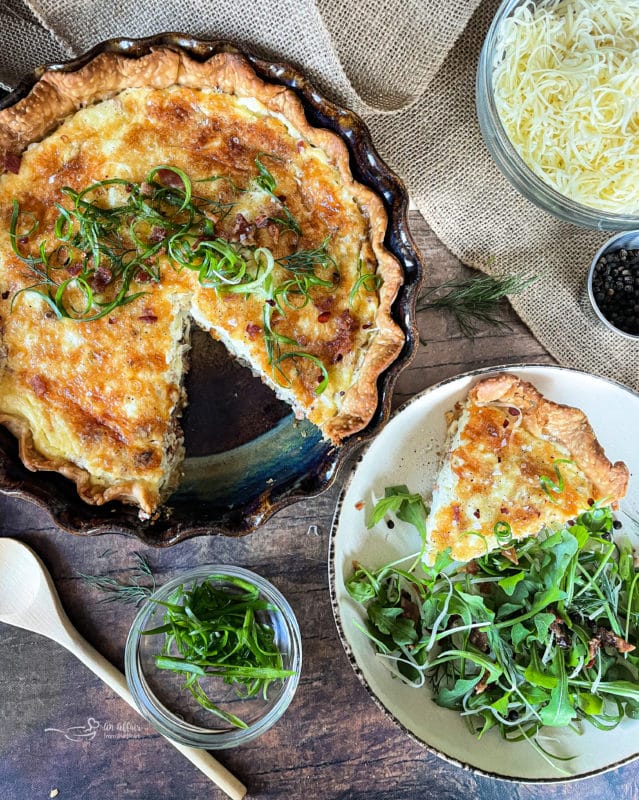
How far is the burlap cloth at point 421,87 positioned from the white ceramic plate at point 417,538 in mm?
228

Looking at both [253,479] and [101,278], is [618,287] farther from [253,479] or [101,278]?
[101,278]

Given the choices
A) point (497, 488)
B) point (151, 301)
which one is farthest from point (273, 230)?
point (497, 488)

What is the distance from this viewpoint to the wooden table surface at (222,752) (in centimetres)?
318

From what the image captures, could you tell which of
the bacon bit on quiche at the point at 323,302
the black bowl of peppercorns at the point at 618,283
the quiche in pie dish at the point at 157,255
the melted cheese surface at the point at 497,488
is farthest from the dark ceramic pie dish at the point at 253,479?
the black bowl of peppercorns at the point at 618,283

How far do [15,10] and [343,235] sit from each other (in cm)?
173

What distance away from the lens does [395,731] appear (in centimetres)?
323

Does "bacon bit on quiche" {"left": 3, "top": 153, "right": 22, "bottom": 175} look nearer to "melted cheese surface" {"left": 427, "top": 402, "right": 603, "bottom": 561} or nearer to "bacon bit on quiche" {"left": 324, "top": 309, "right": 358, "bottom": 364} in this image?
"bacon bit on quiche" {"left": 324, "top": 309, "right": 358, "bottom": 364}

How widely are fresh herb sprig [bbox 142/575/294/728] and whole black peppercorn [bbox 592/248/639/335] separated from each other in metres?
2.06

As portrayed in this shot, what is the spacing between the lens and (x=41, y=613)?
10.1 ft

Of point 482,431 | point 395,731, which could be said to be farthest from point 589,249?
point 395,731

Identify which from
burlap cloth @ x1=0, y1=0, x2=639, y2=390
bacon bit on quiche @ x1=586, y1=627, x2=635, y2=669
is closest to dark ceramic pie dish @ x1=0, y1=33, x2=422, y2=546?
burlap cloth @ x1=0, y1=0, x2=639, y2=390

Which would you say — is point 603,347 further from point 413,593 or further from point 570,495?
point 413,593

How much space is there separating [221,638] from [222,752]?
72 cm
